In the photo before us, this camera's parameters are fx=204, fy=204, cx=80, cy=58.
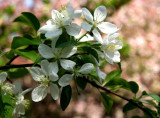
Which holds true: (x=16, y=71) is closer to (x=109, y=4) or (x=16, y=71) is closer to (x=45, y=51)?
(x=45, y=51)

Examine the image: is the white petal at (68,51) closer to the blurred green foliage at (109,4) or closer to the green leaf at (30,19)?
the green leaf at (30,19)

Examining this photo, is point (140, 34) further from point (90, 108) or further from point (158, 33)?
point (90, 108)

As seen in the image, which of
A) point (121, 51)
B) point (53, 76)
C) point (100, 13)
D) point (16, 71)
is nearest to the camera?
point (53, 76)

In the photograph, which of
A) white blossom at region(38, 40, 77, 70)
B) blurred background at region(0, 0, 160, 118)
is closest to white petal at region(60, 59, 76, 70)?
white blossom at region(38, 40, 77, 70)

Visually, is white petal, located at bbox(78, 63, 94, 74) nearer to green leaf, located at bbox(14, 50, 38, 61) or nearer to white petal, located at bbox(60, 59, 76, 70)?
white petal, located at bbox(60, 59, 76, 70)

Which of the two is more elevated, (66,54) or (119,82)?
(66,54)

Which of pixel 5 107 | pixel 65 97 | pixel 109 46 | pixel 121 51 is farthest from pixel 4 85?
pixel 121 51
